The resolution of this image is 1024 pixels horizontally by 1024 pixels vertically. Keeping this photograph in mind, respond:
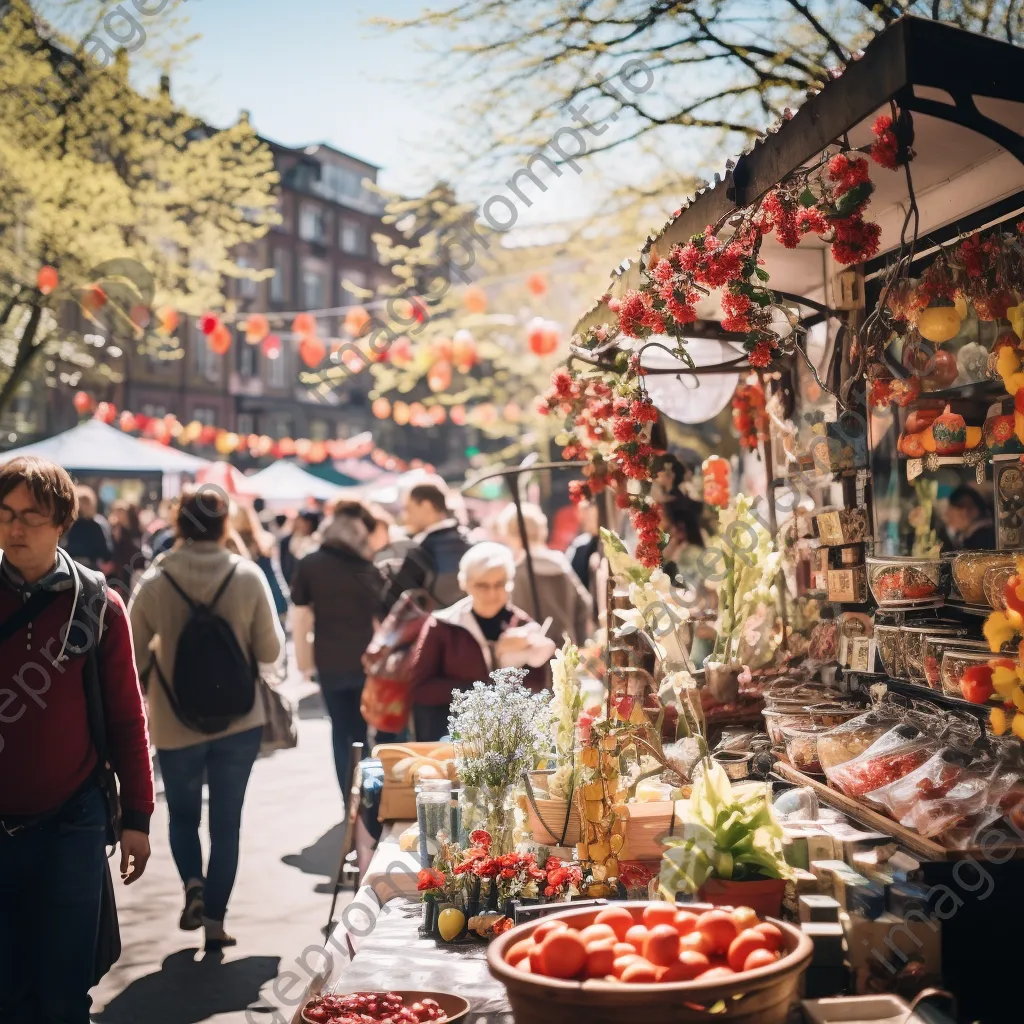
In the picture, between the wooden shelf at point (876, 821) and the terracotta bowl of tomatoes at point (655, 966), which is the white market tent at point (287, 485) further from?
the terracotta bowl of tomatoes at point (655, 966)

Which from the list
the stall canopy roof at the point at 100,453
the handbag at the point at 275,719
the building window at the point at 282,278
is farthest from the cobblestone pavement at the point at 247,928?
the building window at the point at 282,278

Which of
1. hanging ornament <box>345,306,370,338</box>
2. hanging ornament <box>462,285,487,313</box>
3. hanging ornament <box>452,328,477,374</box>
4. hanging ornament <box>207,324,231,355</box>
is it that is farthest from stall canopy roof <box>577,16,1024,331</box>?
hanging ornament <box>207,324,231,355</box>

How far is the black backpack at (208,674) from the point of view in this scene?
548 centimetres

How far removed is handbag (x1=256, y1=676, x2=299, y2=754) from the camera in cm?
594

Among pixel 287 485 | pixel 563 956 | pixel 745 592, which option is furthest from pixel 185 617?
pixel 287 485

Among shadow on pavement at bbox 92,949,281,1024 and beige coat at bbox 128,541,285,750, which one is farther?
beige coat at bbox 128,541,285,750

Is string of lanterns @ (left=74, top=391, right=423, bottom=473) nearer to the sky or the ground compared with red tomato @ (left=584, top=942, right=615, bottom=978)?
nearer to the sky

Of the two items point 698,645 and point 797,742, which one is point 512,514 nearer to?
point 698,645

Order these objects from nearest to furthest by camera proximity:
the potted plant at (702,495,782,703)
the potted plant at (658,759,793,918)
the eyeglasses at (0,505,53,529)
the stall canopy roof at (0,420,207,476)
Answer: the potted plant at (658,759,793,918) → the eyeglasses at (0,505,53,529) → the potted plant at (702,495,782,703) → the stall canopy roof at (0,420,207,476)

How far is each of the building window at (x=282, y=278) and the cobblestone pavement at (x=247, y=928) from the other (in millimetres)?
38168

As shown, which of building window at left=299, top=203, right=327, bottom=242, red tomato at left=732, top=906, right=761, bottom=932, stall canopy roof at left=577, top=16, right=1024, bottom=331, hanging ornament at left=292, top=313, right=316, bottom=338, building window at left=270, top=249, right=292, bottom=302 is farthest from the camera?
building window at left=299, top=203, right=327, bottom=242

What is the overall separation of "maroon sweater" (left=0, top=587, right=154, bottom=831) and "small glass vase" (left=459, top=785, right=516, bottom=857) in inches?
40.0

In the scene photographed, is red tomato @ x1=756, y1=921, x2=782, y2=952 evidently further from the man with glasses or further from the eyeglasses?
the eyeglasses

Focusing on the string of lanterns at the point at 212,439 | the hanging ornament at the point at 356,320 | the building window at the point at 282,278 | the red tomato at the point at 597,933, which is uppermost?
the building window at the point at 282,278
